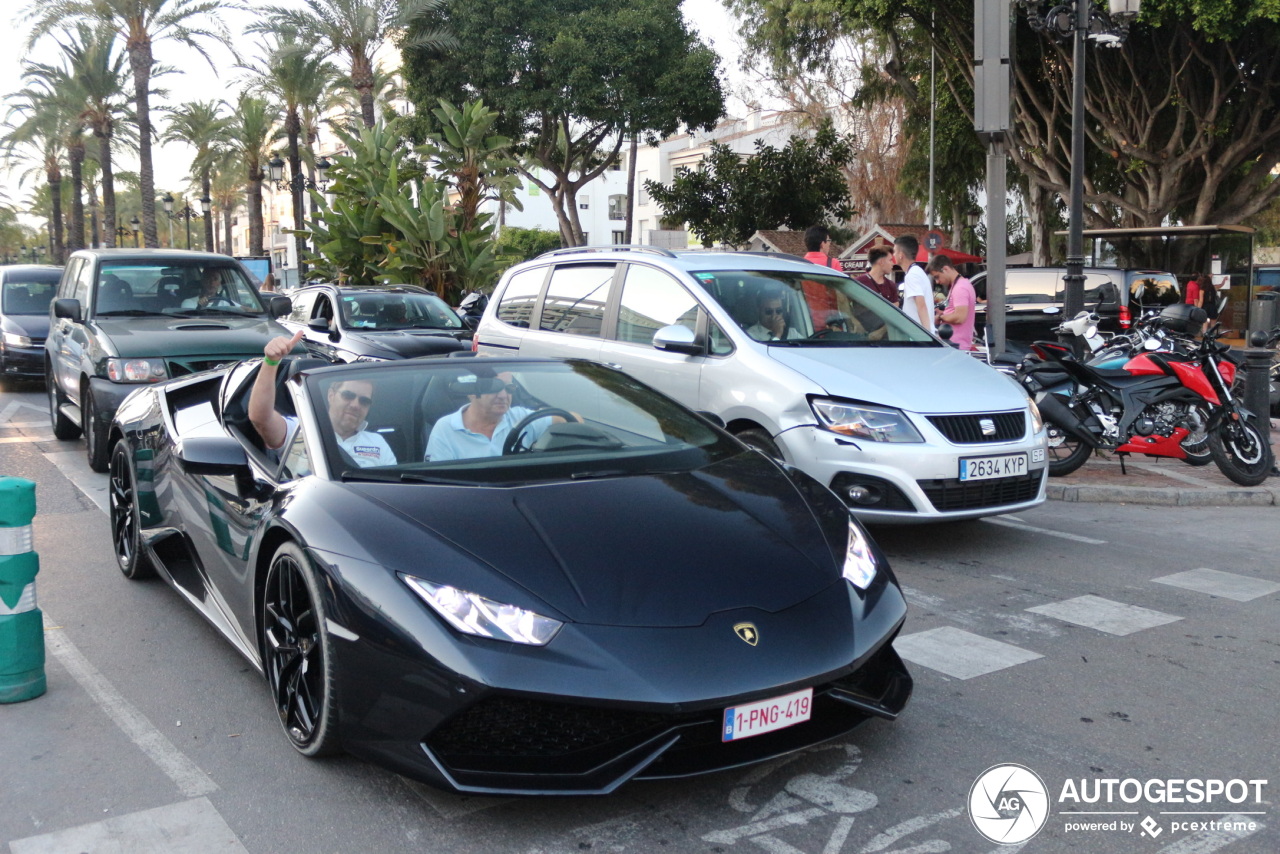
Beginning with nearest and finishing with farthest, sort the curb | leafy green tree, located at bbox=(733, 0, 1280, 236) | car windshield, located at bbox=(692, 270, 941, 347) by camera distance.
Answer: car windshield, located at bbox=(692, 270, 941, 347), the curb, leafy green tree, located at bbox=(733, 0, 1280, 236)

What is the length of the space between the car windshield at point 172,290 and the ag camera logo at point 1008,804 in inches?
333

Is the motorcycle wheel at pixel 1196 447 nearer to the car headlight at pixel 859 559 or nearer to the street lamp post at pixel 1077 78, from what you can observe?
the street lamp post at pixel 1077 78

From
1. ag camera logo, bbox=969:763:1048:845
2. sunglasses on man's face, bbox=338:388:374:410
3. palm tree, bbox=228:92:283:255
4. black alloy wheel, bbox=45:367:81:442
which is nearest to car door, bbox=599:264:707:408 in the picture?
sunglasses on man's face, bbox=338:388:374:410

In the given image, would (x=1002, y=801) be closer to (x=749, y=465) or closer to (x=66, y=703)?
(x=749, y=465)

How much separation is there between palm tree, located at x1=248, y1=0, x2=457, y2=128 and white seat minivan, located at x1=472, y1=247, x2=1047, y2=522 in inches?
973

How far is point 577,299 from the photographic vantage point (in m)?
8.34

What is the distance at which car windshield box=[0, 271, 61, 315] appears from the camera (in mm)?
16281

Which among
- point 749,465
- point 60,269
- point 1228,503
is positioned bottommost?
point 1228,503

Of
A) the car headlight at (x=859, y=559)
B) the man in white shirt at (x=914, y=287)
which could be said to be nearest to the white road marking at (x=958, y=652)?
the car headlight at (x=859, y=559)

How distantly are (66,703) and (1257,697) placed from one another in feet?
14.2

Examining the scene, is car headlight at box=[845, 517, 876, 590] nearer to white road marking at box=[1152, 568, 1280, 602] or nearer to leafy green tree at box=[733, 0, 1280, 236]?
white road marking at box=[1152, 568, 1280, 602]

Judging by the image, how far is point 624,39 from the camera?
34.1 m

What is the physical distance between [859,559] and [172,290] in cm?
831

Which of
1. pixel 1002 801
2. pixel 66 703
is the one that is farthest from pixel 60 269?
pixel 1002 801
